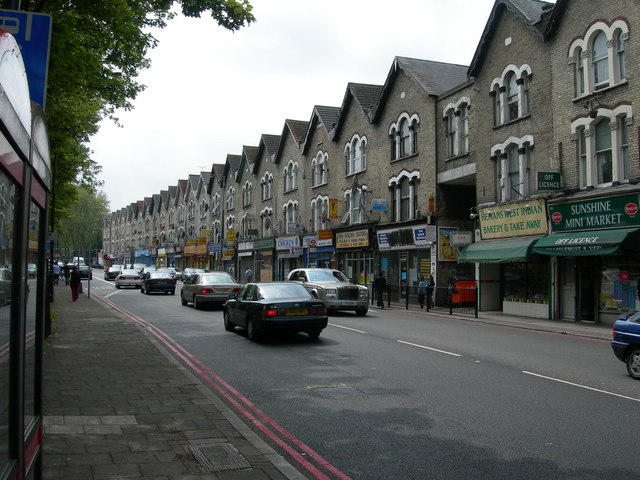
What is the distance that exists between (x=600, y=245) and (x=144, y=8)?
14450 mm

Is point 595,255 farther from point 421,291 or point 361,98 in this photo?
point 361,98

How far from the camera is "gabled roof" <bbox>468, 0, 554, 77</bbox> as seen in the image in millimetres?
22422

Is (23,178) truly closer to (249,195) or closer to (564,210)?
(564,210)

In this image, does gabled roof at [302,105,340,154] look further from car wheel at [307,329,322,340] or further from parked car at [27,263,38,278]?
parked car at [27,263,38,278]

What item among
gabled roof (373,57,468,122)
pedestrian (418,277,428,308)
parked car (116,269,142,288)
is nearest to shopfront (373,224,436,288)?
pedestrian (418,277,428,308)

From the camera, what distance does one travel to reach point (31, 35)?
3.98 meters

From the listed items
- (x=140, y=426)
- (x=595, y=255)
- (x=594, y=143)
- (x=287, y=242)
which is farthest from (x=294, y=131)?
(x=140, y=426)

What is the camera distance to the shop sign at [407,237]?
93.5 feet

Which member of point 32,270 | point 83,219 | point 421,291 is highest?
point 83,219

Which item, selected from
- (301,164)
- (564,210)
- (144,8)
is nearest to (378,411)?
(144,8)

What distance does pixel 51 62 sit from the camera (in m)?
9.21

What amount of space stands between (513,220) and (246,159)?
125 ft

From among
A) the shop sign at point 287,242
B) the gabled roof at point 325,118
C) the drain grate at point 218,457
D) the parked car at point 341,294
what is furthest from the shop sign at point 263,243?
the drain grate at point 218,457

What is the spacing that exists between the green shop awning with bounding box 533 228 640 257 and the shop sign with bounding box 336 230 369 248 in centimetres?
1496
